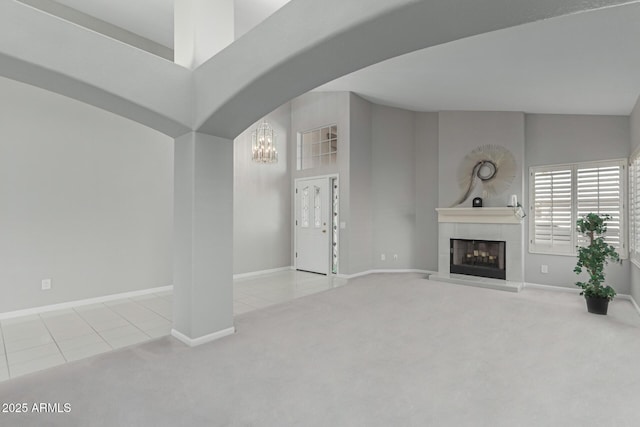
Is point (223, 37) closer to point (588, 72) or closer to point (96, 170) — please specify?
point (96, 170)

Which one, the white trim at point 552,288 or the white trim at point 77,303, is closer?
the white trim at point 77,303

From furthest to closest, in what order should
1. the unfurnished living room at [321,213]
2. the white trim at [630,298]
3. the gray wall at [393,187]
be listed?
the gray wall at [393,187]
the white trim at [630,298]
the unfurnished living room at [321,213]

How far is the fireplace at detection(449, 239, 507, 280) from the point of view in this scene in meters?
5.62

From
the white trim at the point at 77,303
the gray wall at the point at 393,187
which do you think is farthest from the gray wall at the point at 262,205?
the gray wall at the point at 393,187

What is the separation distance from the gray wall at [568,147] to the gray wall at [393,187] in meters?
2.06

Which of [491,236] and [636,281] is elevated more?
[491,236]

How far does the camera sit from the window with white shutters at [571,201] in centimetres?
472

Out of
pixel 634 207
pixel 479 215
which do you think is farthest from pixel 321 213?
pixel 634 207

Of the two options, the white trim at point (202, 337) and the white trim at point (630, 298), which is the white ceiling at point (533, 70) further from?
the white trim at point (202, 337)

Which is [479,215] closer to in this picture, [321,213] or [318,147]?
[321,213]

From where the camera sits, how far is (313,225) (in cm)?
670

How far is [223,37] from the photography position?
3.37 metres

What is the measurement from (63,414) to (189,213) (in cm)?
167

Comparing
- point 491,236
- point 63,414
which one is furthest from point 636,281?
point 63,414
